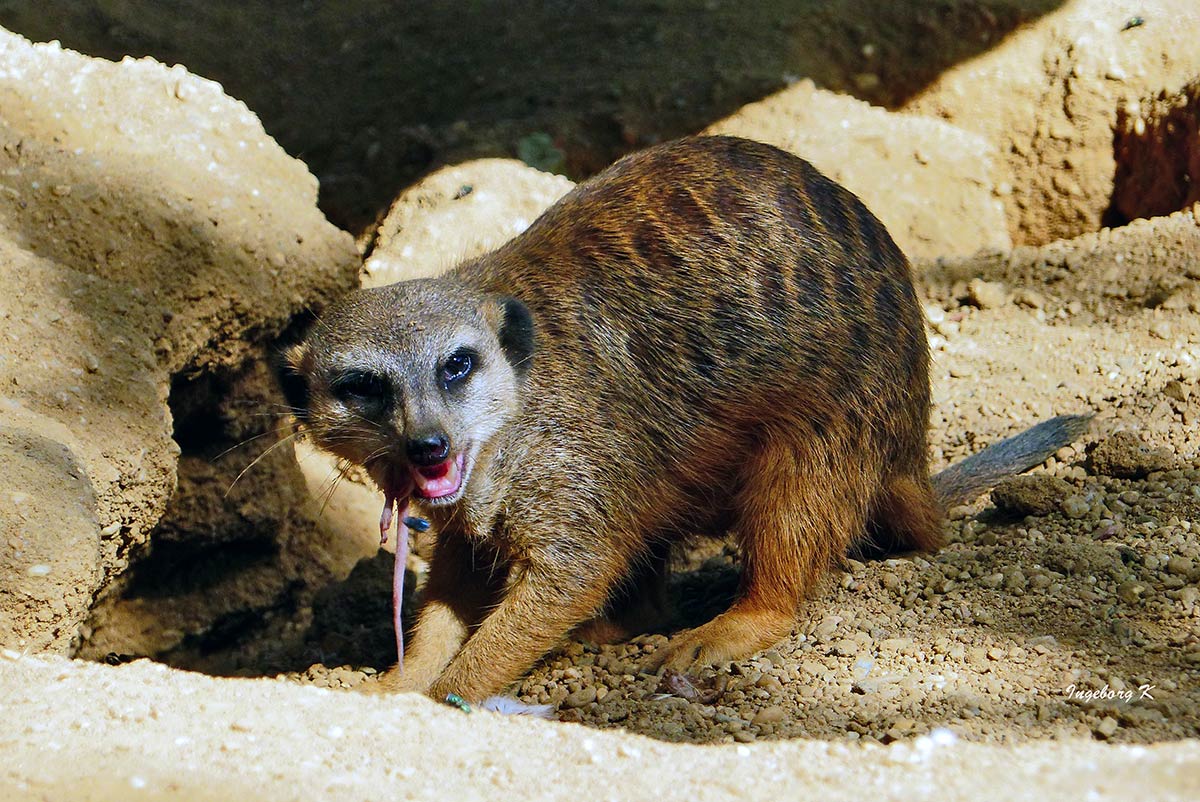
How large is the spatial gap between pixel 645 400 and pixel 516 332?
0.46 m

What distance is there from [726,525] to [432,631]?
1.01m

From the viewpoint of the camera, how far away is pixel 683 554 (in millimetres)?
4320

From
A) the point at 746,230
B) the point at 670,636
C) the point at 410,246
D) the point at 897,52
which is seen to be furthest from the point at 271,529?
the point at 897,52

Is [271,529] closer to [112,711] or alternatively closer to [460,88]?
[112,711]

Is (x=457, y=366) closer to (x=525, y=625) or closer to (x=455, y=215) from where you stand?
(x=525, y=625)

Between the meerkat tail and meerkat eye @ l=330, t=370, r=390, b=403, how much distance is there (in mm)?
1996

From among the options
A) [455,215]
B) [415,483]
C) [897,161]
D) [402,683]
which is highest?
[455,215]

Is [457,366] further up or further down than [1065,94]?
further down

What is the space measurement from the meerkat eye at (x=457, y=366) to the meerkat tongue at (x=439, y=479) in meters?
0.24

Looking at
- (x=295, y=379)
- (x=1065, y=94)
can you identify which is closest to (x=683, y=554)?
(x=295, y=379)

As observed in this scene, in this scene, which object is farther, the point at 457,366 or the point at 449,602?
the point at 449,602

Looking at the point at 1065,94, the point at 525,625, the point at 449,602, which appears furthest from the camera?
the point at 1065,94

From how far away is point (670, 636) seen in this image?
4.13m

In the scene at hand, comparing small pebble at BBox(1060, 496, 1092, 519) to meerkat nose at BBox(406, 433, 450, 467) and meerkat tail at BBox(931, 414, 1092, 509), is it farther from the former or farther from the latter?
meerkat nose at BBox(406, 433, 450, 467)
